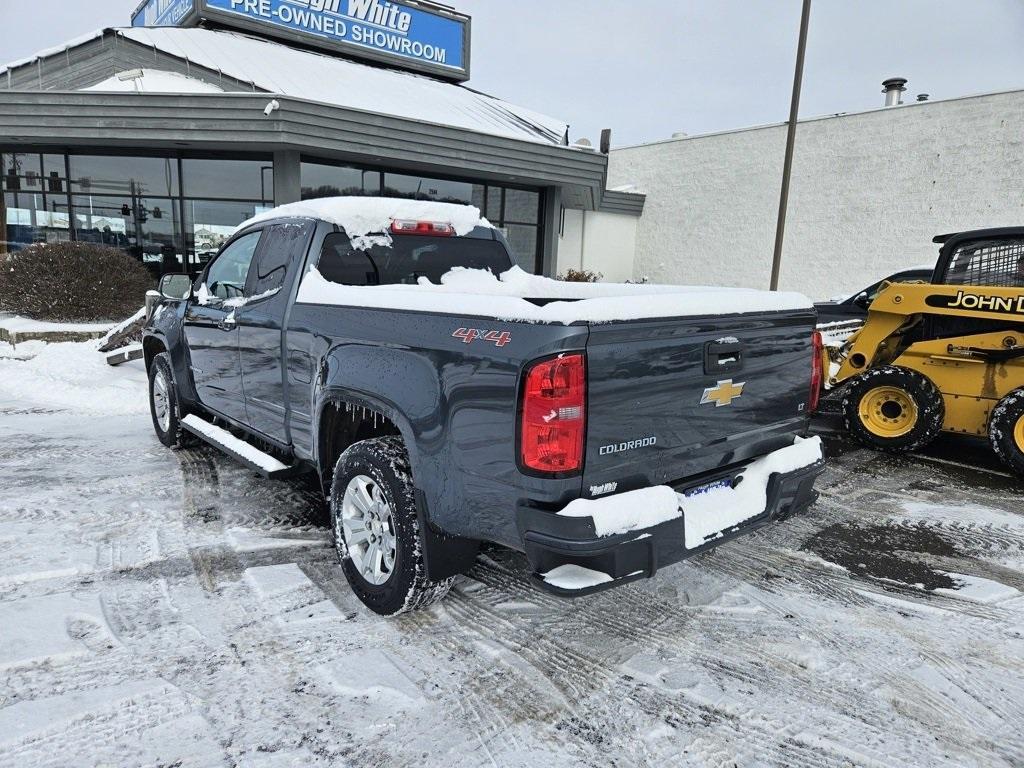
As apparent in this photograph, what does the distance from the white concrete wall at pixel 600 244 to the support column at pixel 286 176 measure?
9.32 metres

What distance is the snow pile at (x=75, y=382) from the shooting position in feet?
24.9

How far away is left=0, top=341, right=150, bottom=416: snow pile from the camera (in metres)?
7.59

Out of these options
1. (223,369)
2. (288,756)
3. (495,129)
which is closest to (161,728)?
(288,756)

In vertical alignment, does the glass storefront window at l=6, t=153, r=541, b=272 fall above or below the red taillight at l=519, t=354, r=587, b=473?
above

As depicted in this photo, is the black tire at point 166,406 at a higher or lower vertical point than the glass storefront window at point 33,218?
lower

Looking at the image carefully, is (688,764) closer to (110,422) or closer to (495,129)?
(110,422)

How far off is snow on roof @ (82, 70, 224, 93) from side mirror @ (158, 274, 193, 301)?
31.7 feet

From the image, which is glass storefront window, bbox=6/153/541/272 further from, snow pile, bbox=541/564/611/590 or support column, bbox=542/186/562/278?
snow pile, bbox=541/564/611/590

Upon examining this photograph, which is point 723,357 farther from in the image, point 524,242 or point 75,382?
point 524,242

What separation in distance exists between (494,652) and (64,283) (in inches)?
462

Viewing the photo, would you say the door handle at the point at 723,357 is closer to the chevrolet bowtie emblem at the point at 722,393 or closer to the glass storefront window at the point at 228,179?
the chevrolet bowtie emblem at the point at 722,393

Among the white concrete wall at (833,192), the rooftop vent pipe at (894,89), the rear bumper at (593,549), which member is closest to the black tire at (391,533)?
the rear bumper at (593,549)

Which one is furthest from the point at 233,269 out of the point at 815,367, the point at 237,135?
the point at 237,135

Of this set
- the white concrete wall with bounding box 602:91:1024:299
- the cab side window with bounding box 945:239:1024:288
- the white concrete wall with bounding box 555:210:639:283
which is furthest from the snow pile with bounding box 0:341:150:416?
the white concrete wall with bounding box 602:91:1024:299
